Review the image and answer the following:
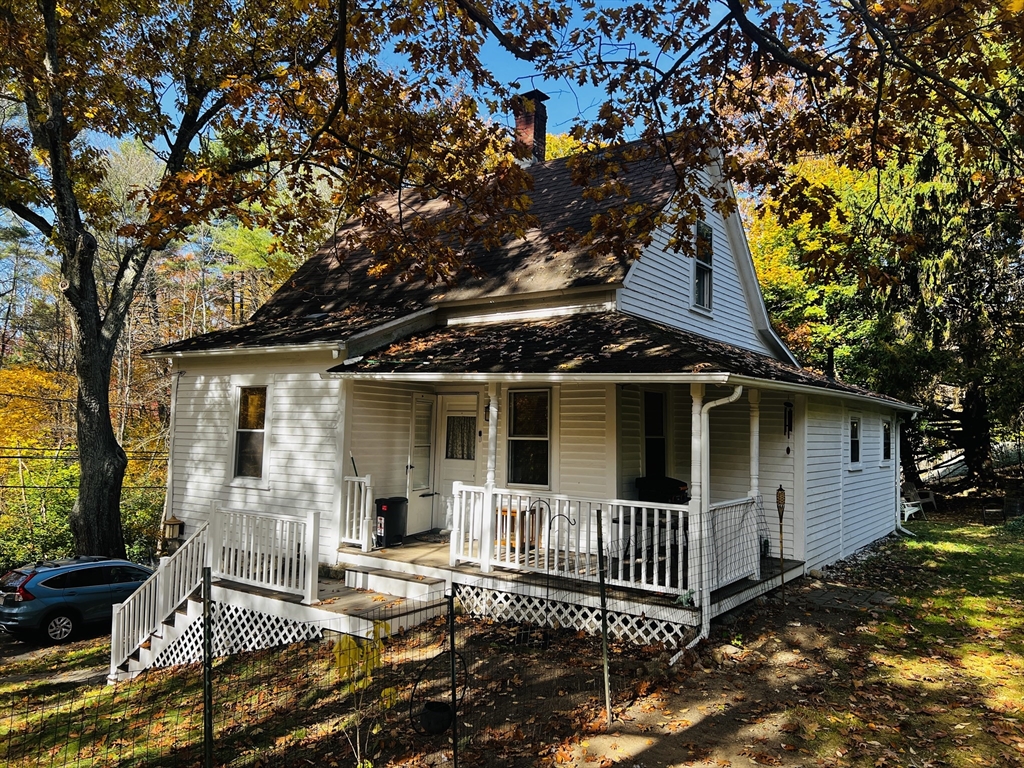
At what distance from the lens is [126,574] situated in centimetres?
1134

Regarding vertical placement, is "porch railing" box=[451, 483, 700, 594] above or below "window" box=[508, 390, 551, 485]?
below

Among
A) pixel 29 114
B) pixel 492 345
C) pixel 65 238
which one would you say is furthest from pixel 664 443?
pixel 29 114

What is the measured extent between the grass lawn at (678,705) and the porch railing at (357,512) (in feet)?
6.51

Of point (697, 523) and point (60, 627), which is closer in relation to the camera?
point (697, 523)

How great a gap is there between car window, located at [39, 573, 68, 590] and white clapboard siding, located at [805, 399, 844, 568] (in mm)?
12518

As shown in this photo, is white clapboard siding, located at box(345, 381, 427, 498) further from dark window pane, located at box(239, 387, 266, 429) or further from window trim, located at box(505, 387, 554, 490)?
dark window pane, located at box(239, 387, 266, 429)

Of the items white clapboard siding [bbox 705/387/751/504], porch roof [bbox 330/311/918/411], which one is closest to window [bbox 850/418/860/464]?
porch roof [bbox 330/311/918/411]

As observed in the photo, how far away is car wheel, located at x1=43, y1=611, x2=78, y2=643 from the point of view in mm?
10367

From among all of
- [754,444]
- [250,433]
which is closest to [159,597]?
[250,433]

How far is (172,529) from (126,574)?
3.67 ft

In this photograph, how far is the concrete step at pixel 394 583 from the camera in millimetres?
8195

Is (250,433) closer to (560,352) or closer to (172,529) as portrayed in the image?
(172,529)

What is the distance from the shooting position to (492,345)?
31.0 feet

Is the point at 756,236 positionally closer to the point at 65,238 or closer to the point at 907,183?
the point at 907,183
